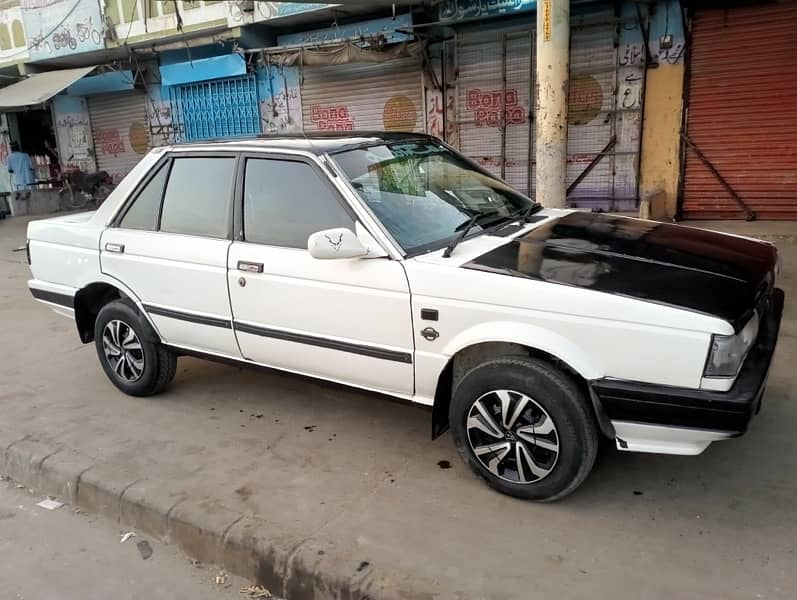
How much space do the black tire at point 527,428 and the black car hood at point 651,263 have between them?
0.45 metres

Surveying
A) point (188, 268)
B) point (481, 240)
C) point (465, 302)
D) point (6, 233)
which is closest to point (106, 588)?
point (188, 268)

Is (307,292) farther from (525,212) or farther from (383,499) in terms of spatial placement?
(525,212)

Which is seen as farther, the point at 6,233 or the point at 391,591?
the point at 6,233

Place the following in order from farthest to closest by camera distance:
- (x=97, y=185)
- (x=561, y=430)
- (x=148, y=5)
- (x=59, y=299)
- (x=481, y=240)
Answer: (x=97, y=185) < (x=148, y=5) < (x=59, y=299) < (x=481, y=240) < (x=561, y=430)

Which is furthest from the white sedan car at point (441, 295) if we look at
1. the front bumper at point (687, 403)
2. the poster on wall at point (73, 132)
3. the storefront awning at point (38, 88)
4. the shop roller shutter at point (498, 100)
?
the poster on wall at point (73, 132)

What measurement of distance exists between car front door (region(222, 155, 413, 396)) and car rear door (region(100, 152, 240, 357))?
14cm

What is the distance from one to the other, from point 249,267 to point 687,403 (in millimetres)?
2304

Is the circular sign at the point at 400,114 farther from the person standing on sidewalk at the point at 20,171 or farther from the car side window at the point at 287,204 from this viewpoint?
the person standing on sidewalk at the point at 20,171

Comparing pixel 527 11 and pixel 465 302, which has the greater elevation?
pixel 527 11

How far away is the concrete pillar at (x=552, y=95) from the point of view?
605 cm

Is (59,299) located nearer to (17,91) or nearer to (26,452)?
(26,452)

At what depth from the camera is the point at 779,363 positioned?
4.33 meters

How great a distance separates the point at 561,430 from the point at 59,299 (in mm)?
3724

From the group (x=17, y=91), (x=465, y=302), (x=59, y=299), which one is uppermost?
(x=17, y=91)
